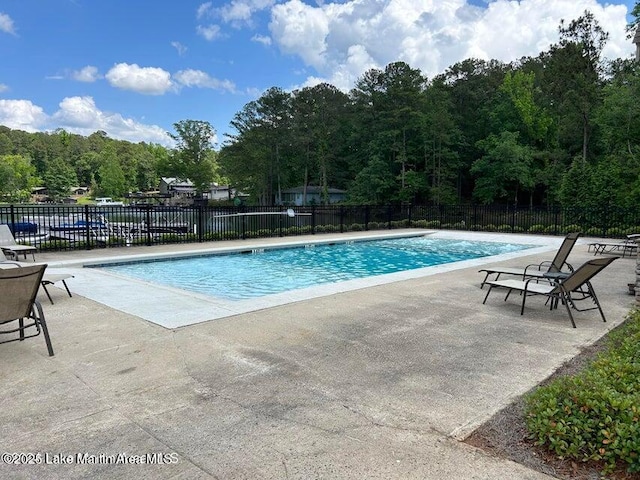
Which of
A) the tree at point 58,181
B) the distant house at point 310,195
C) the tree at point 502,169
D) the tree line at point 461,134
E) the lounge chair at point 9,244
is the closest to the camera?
the lounge chair at point 9,244

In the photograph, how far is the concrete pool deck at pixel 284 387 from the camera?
2.38 metres

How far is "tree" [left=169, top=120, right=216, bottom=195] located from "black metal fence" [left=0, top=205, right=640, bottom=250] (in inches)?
1546

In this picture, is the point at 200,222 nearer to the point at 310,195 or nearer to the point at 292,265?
the point at 292,265

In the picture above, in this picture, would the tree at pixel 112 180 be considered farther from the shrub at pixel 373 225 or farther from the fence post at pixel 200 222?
the fence post at pixel 200 222

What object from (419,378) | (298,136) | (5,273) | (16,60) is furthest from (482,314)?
(298,136)

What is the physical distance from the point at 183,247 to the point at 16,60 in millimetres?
19576

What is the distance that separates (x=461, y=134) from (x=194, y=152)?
118 ft

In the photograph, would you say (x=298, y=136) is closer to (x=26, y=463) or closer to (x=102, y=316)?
(x=102, y=316)

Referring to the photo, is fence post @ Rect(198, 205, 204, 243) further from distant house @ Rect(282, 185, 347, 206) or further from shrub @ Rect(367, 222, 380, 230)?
distant house @ Rect(282, 185, 347, 206)

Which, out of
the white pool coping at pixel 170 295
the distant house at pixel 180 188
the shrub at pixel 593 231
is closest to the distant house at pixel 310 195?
the distant house at pixel 180 188

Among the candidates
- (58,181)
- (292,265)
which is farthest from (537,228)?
(58,181)

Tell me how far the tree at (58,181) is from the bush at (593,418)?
7949cm

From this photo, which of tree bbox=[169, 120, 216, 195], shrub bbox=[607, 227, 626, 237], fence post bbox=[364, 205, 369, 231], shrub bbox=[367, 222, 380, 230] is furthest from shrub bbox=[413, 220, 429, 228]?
tree bbox=[169, 120, 216, 195]

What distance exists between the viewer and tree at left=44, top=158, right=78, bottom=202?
7069 cm
